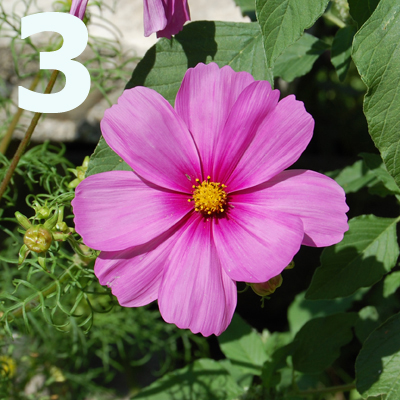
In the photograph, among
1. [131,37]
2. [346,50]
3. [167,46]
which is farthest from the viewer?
[131,37]

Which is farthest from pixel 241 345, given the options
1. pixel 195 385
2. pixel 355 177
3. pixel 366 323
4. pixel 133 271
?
pixel 133 271

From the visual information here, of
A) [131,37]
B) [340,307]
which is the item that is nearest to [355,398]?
[340,307]

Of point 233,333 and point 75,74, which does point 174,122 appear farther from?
point 233,333

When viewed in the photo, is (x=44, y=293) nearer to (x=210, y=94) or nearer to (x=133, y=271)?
(x=133, y=271)

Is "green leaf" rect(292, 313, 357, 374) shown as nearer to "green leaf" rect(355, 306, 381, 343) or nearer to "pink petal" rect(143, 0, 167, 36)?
"green leaf" rect(355, 306, 381, 343)

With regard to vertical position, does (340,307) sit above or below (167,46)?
below

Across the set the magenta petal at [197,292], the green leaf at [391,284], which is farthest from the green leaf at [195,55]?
the green leaf at [391,284]
